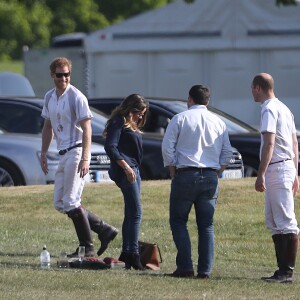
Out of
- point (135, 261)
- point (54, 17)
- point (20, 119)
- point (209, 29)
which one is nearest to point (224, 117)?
point (20, 119)

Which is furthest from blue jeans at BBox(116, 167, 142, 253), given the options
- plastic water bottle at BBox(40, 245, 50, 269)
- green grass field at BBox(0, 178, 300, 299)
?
plastic water bottle at BBox(40, 245, 50, 269)

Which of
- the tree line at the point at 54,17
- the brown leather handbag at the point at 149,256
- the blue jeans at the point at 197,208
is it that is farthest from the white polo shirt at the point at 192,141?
the tree line at the point at 54,17

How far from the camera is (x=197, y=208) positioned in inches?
422

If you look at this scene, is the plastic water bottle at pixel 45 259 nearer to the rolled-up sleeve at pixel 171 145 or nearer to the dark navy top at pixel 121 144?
the dark navy top at pixel 121 144

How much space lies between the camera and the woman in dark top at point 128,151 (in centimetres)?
1088

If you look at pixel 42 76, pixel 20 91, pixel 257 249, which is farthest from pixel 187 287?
pixel 42 76

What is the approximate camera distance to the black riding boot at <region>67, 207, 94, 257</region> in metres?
11.5

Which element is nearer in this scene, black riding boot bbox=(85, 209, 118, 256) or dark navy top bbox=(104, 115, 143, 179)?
dark navy top bbox=(104, 115, 143, 179)

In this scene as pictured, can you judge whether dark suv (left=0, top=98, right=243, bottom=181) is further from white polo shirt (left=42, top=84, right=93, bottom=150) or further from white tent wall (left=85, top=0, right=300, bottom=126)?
white tent wall (left=85, top=0, right=300, bottom=126)

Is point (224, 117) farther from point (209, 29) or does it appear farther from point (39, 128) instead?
point (209, 29)

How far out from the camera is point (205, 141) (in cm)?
1062

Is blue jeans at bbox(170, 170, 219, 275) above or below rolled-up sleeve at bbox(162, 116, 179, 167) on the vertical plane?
below

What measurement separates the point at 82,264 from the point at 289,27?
18469 millimetres

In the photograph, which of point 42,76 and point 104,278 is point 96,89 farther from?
point 104,278
